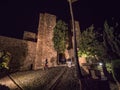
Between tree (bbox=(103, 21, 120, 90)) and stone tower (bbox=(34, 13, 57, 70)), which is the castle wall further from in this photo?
tree (bbox=(103, 21, 120, 90))

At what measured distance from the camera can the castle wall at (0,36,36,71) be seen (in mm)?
16452

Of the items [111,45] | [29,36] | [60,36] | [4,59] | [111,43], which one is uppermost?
[29,36]

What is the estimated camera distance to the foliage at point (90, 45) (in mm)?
14276

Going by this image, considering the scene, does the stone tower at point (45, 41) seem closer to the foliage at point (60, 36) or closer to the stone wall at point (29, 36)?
the foliage at point (60, 36)

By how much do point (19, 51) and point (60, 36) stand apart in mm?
5025

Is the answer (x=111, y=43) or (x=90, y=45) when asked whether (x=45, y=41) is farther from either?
(x=111, y=43)

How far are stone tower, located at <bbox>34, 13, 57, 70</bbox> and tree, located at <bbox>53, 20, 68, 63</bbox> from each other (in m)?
0.59

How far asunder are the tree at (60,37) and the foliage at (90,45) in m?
3.56

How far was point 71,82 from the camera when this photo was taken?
30.2 feet

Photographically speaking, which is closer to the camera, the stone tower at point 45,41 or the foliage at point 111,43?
the foliage at point 111,43

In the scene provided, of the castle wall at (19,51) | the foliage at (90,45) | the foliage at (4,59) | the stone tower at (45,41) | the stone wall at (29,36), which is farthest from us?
the stone wall at (29,36)

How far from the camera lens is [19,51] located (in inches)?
683

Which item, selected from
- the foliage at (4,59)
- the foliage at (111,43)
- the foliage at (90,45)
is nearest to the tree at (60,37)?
the foliage at (90,45)

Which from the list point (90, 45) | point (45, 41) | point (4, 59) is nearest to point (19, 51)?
point (4, 59)
